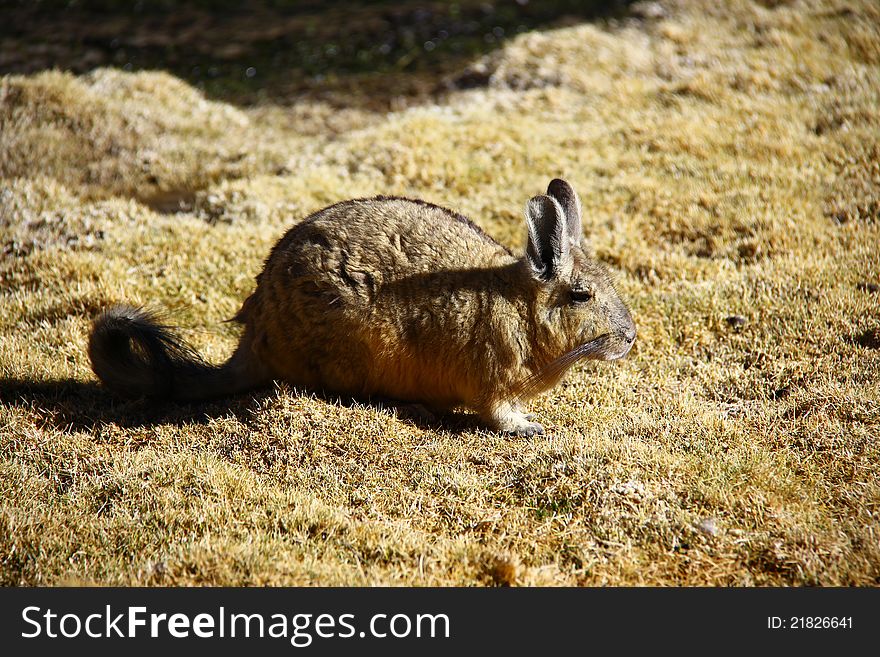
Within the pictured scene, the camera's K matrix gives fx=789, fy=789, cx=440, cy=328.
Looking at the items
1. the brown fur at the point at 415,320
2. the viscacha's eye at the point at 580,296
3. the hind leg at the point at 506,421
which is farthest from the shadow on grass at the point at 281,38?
the hind leg at the point at 506,421

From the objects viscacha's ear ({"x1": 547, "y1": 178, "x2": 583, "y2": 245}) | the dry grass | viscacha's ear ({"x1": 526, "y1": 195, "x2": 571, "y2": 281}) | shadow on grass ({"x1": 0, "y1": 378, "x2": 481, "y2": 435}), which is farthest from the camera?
viscacha's ear ({"x1": 547, "y1": 178, "x2": 583, "y2": 245})

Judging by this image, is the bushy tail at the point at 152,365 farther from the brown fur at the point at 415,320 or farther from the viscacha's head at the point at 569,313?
the viscacha's head at the point at 569,313

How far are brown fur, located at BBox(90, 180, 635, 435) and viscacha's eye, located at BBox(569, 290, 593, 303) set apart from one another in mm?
29

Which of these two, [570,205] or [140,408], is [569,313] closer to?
[570,205]

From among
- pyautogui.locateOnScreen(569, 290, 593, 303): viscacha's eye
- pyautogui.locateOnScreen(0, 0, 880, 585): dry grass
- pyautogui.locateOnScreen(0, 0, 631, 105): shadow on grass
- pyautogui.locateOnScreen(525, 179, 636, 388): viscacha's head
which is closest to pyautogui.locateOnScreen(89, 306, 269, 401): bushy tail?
pyautogui.locateOnScreen(0, 0, 880, 585): dry grass

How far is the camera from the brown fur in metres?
5.48

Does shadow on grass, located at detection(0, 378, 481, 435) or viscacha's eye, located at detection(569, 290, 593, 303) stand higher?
viscacha's eye, located at detection(569, 290, 593, 303)

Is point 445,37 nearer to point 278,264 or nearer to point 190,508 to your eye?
→ point 278,264

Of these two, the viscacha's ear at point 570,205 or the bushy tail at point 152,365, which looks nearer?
the bushy tail at point 152,365

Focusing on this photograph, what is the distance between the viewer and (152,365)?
5.69 meters

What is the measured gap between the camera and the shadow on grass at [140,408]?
5492mm

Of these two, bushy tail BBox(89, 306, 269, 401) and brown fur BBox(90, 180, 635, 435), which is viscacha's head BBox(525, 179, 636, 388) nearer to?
brown fur BBox(90, 180, 635, 435)

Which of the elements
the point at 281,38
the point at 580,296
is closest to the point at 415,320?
the point at 580,296

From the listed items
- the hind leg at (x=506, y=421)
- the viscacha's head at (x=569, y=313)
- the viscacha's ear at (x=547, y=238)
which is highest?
the viscacha's ear at (x=547, y=238)
